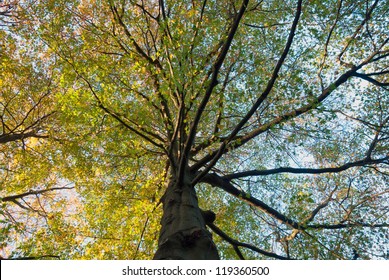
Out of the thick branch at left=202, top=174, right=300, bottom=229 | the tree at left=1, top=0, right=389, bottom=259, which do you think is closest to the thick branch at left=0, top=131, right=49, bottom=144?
the tree at left=1, top=0, right=389, bottom=259

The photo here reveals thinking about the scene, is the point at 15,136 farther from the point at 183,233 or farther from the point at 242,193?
the point at 183,233

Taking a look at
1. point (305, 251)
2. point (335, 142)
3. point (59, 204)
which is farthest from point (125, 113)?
point (59, 204)

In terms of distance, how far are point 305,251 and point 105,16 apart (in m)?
7.81

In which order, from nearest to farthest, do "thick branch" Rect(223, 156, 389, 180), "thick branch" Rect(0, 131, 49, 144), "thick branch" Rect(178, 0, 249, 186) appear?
"thick branch" Rect(178, 0, 249, 186) < "thick branch" Rect(223, 156, 389, 180) < "thick branch" Rect(0, 131, 49, 144)

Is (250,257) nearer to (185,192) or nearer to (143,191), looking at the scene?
(143,191)

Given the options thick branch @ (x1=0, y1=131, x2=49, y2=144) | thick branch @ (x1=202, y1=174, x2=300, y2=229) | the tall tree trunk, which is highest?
thick branch @ (x1=0, y1=131, x2=49, y2=144)

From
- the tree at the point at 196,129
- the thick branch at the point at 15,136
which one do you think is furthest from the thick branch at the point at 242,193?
the thick branch at the point at 15,136

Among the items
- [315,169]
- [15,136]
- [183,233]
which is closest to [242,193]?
[315,169]

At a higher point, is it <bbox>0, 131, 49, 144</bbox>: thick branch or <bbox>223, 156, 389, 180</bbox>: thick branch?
<bbox>0, 131, 49, 144</bbox>: thick branch

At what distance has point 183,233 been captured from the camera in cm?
356

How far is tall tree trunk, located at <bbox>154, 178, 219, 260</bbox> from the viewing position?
3338 millimetres

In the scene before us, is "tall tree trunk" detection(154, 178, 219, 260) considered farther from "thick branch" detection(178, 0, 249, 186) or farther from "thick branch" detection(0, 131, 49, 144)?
"thick branch" detection(0, 131, 49, 144)
